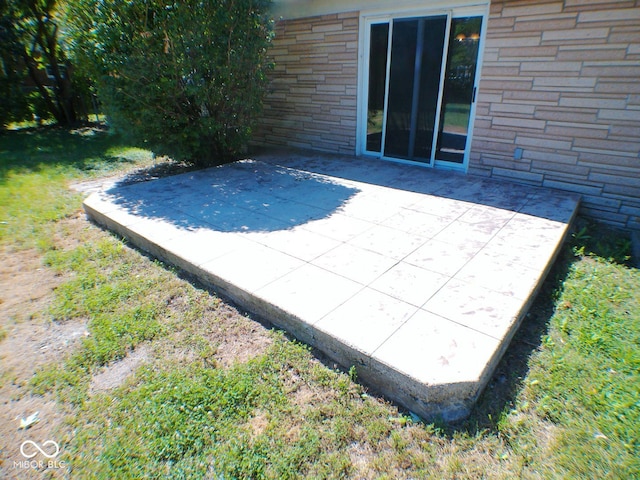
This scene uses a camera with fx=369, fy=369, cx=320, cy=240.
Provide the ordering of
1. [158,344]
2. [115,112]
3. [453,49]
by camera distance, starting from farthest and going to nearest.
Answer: [115,112]
[453,49]
[158,344]

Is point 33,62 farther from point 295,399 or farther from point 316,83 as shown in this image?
point 295,399

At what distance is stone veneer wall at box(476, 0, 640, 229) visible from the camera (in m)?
3.80

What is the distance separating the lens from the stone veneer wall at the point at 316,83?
6117 millimetres

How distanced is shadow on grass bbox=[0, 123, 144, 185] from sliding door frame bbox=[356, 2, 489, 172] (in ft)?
14.8

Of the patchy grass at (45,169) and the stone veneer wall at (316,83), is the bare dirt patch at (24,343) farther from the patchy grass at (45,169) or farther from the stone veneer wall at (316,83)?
the stone veneer wall at (316,83)

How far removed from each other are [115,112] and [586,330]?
240 inches

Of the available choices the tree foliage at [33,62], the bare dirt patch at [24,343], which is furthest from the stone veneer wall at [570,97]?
the tree foliage at [33,62]

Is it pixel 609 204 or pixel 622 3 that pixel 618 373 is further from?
pixel 622 3

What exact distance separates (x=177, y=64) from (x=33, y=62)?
739 cm

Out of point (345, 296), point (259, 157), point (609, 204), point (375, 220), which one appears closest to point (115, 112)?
point (259, 157)

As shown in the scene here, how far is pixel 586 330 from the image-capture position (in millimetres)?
2445

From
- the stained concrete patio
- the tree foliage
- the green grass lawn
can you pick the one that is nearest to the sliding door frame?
the stained concrete patio

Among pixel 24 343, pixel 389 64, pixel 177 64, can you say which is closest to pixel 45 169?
pixel 177 64

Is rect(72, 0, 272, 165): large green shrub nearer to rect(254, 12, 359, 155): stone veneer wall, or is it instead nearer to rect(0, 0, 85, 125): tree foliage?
rect(254, 12, 359, 155): stone veneer wall
